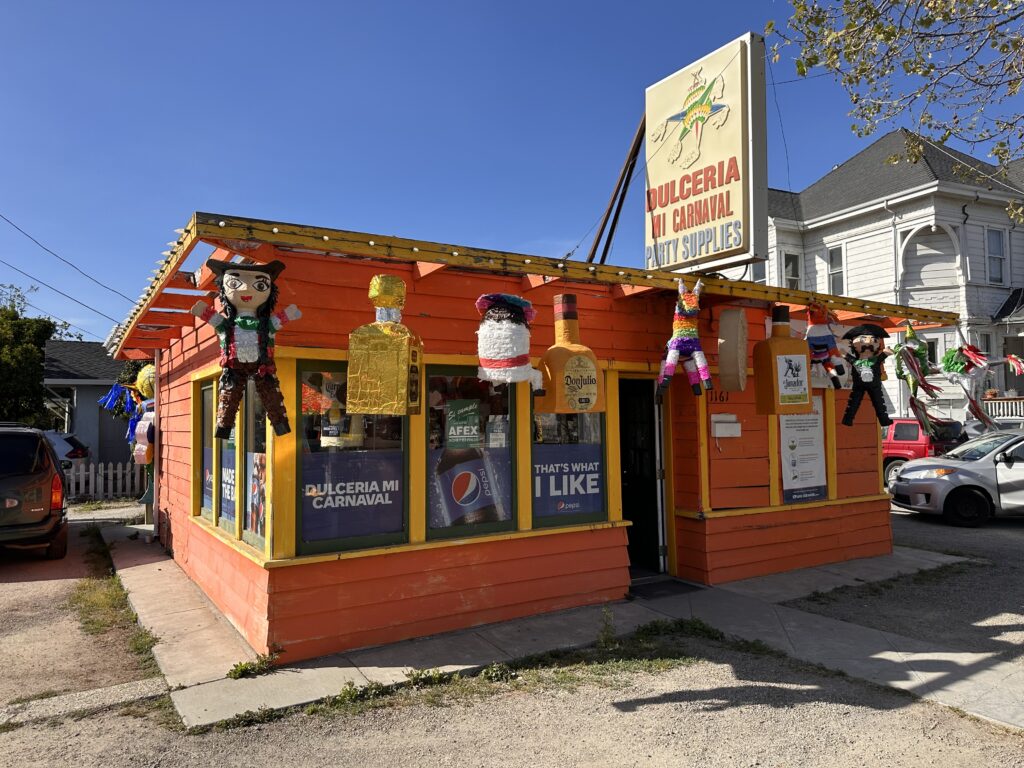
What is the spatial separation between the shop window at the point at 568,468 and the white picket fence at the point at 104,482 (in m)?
12.8

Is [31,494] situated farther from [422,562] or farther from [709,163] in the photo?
[709,163]

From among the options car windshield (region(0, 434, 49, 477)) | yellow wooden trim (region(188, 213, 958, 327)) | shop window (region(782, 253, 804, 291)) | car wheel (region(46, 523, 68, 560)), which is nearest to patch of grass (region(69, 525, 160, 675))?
car wheel (region(46, 523, 68, 560))

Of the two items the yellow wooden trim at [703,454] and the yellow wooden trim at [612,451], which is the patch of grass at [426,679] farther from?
the yellow wooden trim at [703,454]

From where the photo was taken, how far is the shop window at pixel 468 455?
5617 millimetres

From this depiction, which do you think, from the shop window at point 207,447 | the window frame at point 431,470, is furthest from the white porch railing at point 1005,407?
the shop window at point 207,447

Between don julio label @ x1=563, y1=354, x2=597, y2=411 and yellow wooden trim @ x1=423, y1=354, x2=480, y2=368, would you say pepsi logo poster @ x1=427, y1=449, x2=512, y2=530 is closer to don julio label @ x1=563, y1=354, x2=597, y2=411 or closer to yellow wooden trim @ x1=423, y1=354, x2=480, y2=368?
yellow wooden trim @ x1=423, y1=354, x2=480, y2=368

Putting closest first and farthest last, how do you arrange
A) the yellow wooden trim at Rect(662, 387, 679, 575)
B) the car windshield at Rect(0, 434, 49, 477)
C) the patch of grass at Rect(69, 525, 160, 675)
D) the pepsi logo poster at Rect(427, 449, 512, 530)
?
the patch of grass at Rect(69, 525, 160, 675) → the pepsi logo poster at Rect(427, 449, 512, 530) → the yellow wooden trim at Rect(662, 387, 679, 575) → the car windshield at Rect(0, 434, 49, 477)

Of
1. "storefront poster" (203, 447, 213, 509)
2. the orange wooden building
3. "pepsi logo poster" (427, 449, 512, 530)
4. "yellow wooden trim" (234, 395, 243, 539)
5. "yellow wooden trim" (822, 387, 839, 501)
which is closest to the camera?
the orange wooden building

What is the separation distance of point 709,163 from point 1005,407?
48.1 feet

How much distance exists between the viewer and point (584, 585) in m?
6.18

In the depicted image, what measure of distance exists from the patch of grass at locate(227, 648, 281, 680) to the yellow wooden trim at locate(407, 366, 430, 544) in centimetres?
128

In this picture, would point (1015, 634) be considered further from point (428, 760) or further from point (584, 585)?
point (428, 760)

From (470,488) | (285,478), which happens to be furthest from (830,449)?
(285,478)

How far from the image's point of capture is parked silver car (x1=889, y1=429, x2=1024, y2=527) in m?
10.9
